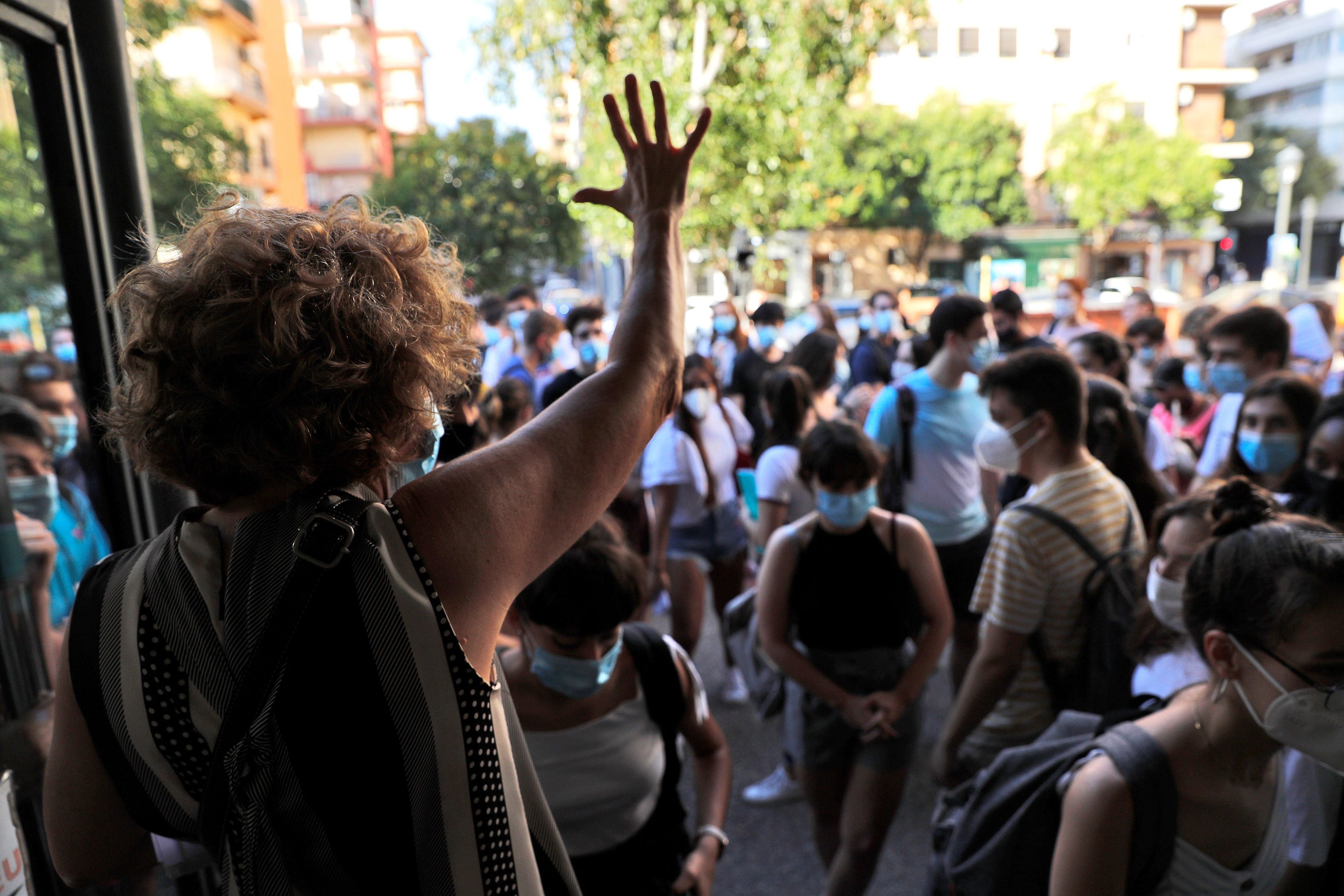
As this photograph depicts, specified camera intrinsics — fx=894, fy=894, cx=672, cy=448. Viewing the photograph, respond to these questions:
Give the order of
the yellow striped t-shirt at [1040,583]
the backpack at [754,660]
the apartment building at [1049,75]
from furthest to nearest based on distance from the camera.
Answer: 1. the apartment building at [1049,75]
2. the backpack at [754,660]
3. the yellow striped t-shirt at [1040,583]

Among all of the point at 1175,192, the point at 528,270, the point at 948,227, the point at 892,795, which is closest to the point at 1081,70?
the point at 1175,192

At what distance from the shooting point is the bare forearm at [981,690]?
2.55m

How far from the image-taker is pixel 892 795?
2.75 metres

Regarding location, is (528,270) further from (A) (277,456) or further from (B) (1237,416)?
(A) (277,456)

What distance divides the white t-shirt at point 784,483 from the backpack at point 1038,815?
2.09m

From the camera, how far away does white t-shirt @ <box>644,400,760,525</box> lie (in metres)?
4.47

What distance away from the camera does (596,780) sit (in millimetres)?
1918

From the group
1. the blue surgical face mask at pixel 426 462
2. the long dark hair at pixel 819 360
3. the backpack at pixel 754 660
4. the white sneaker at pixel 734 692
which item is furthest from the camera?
the long dark hair at pixel 819 360

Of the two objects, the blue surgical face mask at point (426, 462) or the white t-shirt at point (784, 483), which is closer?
the blue surgical face mask at point (426, 462)

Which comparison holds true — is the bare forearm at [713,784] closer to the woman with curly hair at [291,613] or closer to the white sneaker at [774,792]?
the woman with curly hair at [291,613]

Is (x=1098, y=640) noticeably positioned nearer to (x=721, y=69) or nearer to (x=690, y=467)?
(x=690, y=467)

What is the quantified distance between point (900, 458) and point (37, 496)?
334 cm

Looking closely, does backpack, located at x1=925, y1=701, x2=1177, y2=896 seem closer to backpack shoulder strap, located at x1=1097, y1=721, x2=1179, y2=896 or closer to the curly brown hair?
backpack shoulder strap, located at x1=1097, y1=721, x2=1179, y2=896

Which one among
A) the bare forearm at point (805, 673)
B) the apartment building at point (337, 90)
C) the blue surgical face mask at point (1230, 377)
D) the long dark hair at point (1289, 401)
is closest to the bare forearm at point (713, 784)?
the bare forearm at point (805, 673)
